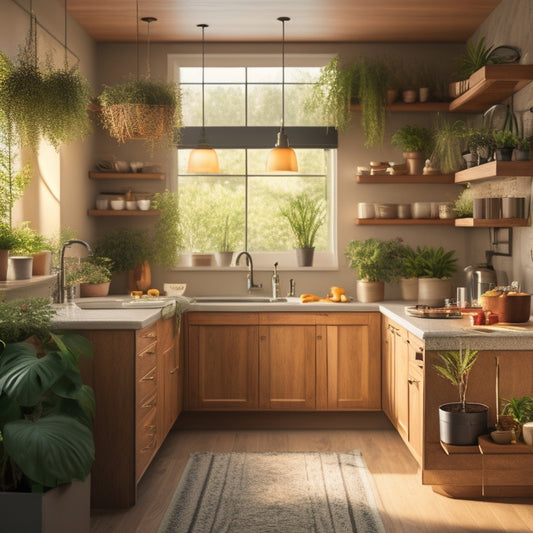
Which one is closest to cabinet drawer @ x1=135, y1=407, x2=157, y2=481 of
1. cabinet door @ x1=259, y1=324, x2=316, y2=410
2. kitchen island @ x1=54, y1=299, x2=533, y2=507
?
kitchen island @ x1=54, y1=299, x2=533, y2=507

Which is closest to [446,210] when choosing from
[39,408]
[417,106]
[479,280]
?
[417,106]

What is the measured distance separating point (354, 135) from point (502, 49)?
4.85 ft

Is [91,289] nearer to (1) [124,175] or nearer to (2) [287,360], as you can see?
(1) [124,175]

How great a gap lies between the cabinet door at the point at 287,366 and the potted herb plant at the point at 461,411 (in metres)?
1.62

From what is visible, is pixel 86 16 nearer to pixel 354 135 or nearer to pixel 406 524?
pixel 354 135

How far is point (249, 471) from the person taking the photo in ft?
14.6

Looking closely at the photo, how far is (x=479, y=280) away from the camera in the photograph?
504 cm

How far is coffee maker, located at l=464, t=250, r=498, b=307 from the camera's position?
493 centimetres

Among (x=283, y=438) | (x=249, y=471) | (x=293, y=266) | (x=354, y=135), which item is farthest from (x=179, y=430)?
(x=354, y=135)

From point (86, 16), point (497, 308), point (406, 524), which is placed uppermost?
point (86, 16)

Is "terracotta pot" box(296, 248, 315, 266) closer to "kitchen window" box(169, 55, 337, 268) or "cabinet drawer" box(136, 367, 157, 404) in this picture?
"kitchen window" box(169, 55, 337, 268)

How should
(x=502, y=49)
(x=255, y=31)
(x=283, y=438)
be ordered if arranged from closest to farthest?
(x=502, y=49), (x=283, y=438), (x=255, y=31)

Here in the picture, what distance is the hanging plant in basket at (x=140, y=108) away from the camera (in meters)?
4.97

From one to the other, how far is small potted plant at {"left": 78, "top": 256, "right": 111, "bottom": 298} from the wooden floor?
1117mm
